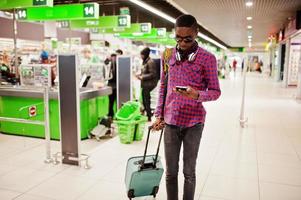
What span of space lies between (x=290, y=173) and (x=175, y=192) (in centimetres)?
206

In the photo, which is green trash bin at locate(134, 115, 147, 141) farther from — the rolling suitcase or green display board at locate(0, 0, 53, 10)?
green display board at locate(0, 0, 53, 10)

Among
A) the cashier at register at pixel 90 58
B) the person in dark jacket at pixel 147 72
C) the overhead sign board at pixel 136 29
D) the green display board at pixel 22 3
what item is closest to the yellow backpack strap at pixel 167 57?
the person in dark jacket at pixel 147 72

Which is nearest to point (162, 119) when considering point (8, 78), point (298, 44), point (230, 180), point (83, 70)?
point (230, 180)

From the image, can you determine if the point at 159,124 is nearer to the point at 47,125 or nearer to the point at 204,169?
the point at 204,169

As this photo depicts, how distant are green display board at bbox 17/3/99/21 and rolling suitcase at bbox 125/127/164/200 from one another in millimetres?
6751

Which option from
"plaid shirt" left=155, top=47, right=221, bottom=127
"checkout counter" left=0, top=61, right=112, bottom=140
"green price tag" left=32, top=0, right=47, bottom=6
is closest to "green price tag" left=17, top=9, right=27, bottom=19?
"green price tag" left=32, top=0, right=47, bottom=6

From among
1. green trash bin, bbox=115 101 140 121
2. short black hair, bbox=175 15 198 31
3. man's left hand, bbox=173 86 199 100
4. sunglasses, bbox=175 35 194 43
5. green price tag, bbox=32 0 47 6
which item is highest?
green price tag, bbox=32 0 47 6

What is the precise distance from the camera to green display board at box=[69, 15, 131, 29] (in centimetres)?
1119

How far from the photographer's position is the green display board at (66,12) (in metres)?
8.46

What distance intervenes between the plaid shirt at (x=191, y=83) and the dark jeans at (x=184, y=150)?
7cm

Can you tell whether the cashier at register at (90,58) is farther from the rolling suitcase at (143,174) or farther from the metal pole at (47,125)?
the rolling suitcase at (143,174)

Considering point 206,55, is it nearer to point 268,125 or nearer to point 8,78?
point 268,125

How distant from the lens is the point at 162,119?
2.23m

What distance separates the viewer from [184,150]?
214cm
